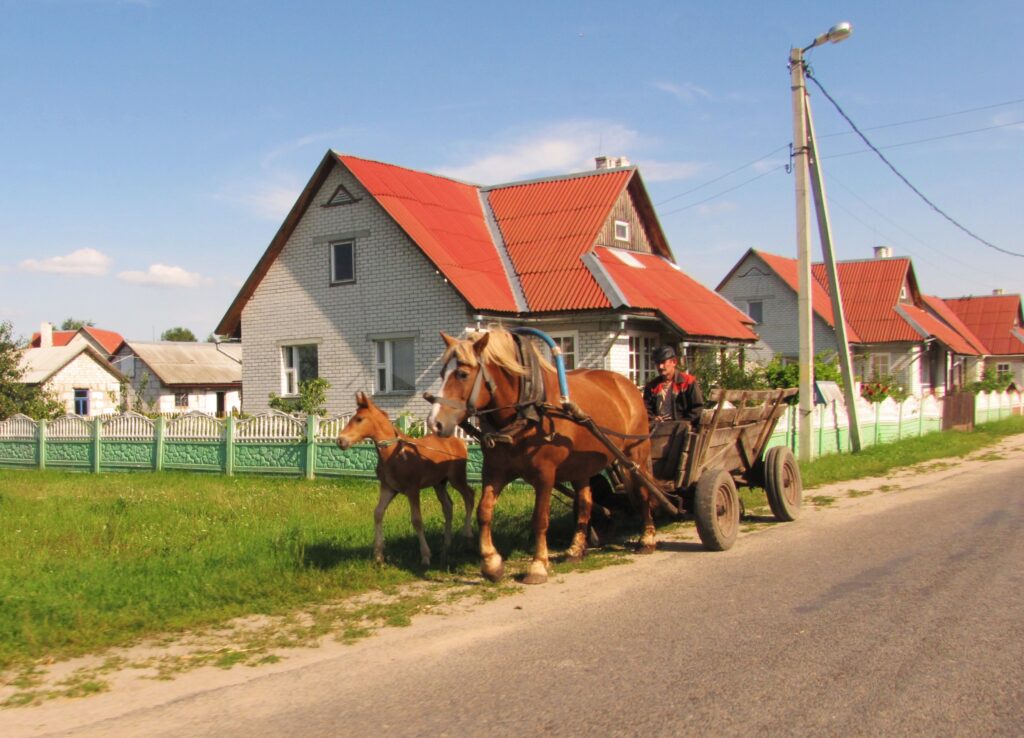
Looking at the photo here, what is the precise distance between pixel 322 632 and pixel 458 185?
71.7ft

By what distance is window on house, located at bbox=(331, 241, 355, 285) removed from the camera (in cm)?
2366

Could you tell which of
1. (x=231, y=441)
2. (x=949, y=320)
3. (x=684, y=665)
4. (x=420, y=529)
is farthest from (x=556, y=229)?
(x=949, y=320)

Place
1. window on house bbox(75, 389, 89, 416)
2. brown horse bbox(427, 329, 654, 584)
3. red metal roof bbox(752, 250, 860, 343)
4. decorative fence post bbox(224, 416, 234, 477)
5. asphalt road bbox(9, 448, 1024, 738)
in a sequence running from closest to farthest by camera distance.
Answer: asphalt road bbox(9, 448, 1024, 738), brown horse bbox(427, 329, 654, 584), decorative fence post bbox(224, 416, 234, 477), red metal roof bbox(752, 250, 860, 343), window on house bbox(75, 389, 89, 416)

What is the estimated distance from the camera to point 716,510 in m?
9.33

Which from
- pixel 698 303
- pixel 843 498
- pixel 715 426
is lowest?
pixel 843 498

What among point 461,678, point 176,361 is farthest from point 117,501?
point 176,361

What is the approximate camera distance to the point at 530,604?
7227mm

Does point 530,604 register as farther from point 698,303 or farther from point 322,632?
point 698,303

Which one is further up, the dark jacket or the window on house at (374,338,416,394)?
the window on house at (374,338,416,394)

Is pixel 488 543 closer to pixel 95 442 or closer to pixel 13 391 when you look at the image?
pixel 95 442

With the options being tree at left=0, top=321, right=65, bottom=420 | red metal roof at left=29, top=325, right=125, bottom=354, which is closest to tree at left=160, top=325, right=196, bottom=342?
red metal roof at left=29, top=325, right=125, bottom=354

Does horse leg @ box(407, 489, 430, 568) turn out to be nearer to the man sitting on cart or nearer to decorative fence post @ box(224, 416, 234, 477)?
the man sitting on cart

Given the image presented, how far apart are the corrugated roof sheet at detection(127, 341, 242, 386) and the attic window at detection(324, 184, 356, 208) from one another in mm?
29031

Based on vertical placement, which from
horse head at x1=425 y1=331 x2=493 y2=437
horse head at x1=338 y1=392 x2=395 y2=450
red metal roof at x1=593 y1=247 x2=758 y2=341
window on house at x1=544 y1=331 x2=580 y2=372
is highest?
red metal roof at x1=593 y1=247 x2=758 y2=341
